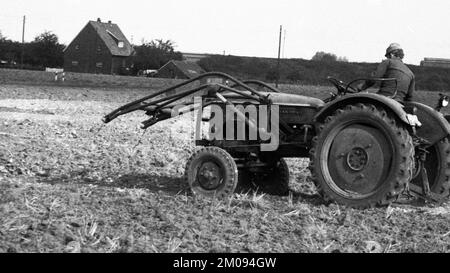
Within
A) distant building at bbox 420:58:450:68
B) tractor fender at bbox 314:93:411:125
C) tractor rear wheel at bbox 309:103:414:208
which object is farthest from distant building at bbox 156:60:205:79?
tractor rear wheel at bbox 309:103:414:208

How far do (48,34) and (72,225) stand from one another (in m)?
80.0

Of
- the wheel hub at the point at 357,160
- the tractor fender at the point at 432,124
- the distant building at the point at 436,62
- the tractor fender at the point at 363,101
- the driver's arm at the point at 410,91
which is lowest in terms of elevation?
the wheel hub at the point at 357,160

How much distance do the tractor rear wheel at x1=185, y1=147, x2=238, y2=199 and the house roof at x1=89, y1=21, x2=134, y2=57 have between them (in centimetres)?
7525

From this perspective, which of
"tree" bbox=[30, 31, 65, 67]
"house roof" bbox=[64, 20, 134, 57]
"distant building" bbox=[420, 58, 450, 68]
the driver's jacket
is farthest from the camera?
"house roof" bbox=[64, 20, 134, 57]

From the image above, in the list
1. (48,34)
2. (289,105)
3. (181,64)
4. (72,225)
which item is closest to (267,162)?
(289,105)

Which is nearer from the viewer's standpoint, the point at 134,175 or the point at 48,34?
the point at 134,175

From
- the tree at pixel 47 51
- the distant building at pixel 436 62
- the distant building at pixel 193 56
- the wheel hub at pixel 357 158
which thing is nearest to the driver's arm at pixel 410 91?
the wheel hub at pixel 357 158

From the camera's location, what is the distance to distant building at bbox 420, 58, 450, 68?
76050 millimetres

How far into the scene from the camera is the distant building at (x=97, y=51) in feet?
271

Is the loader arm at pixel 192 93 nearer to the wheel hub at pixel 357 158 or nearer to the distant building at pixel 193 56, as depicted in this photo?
the wheel hub at pixel 357 158

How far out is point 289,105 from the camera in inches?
310

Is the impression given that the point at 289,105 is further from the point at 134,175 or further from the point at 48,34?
the point at 48,34

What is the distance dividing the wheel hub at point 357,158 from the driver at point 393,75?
763 mm

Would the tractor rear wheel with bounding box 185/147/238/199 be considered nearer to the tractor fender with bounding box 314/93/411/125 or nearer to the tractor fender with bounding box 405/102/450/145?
the tractor fender with bounding box 314/93/411/125
